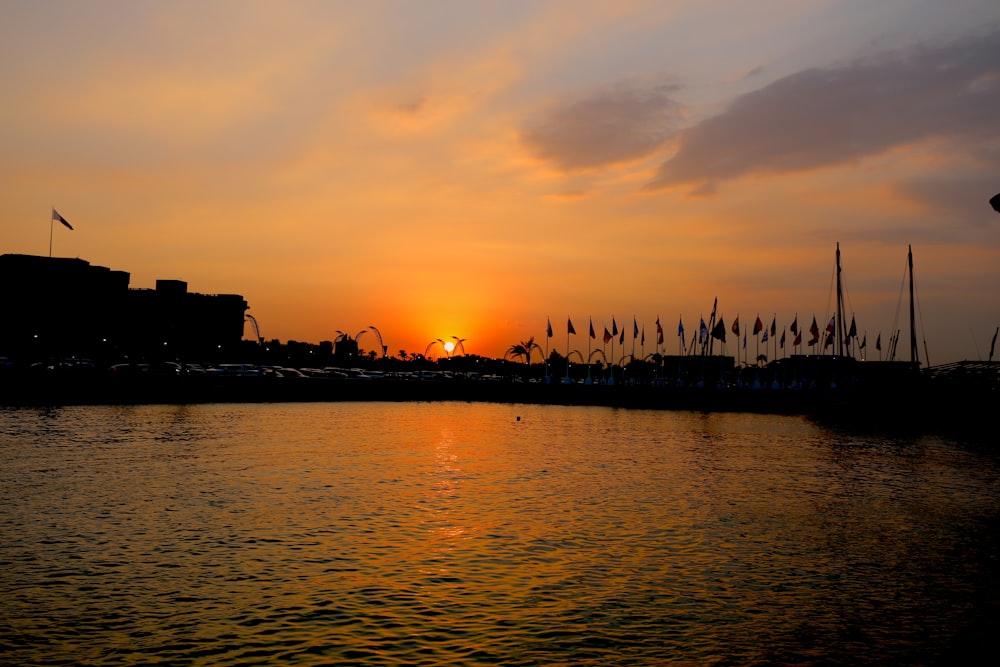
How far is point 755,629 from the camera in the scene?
17.0m

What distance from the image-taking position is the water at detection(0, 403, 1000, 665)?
15.7 meters

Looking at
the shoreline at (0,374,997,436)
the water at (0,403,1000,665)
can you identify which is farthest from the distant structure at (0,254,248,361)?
the water at (0,403,1000,665)

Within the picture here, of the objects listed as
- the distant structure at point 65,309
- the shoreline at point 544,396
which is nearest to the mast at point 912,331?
the shoreline at point 544,396

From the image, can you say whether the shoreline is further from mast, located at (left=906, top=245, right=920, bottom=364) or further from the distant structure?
the distant structure

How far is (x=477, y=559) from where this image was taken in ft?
76.2

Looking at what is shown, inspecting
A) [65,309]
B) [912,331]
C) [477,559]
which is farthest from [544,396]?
[477,559]

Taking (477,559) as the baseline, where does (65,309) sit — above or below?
above

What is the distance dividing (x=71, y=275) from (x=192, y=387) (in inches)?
4257

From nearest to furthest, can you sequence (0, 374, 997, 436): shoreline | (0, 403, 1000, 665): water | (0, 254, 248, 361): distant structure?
(0, 403, 1000, 665): water → (0, 374, 997, 436): shoreline → (0, 254, 248, 361): distant structure

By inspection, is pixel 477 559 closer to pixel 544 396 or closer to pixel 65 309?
pixel 544 396

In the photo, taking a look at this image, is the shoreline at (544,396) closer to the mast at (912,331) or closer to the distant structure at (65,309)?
the mast at (912,331)

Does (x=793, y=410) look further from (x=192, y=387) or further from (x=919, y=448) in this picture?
(x=192, y=387)

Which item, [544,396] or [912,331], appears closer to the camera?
[912,331]

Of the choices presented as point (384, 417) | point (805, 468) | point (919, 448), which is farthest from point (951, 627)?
point (384, 417)
